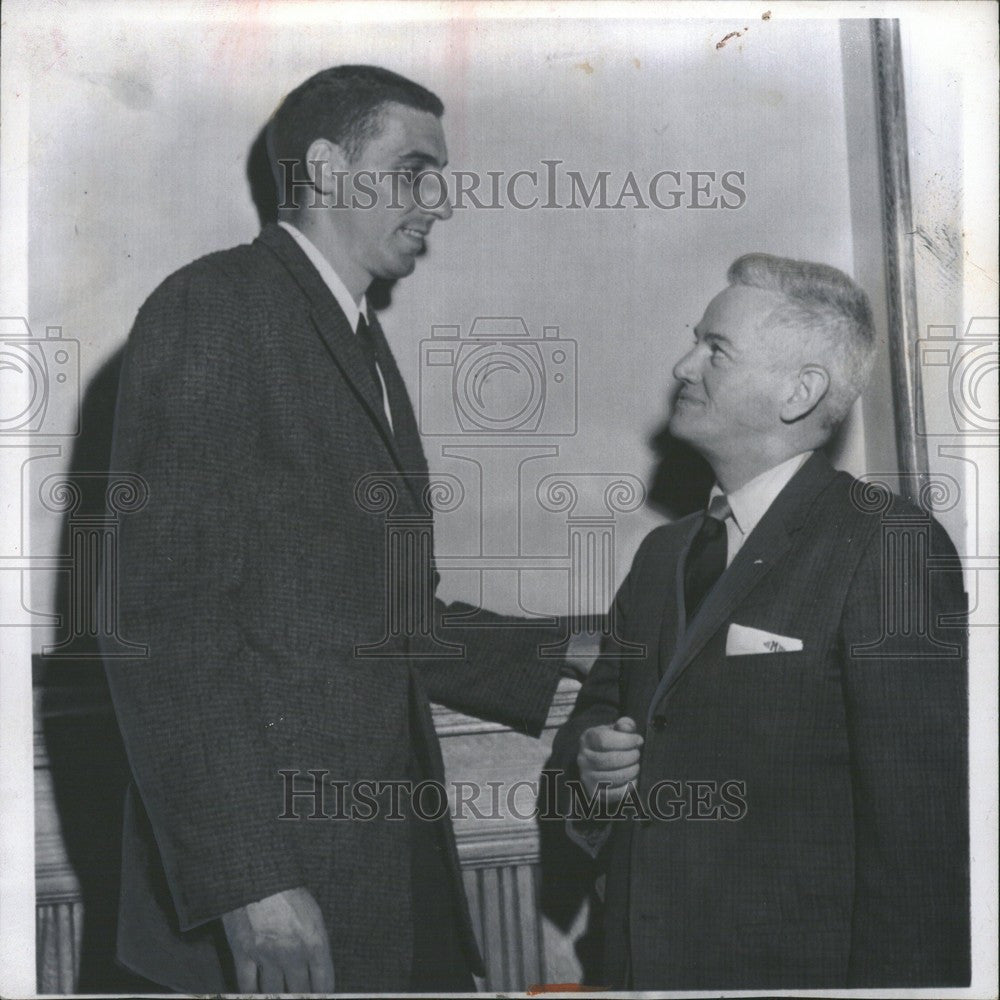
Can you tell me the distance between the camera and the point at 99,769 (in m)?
1.97

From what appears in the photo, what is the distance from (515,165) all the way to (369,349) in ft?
1.16

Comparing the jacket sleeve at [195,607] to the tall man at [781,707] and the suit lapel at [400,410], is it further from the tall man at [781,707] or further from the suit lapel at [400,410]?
the tall man at [781,707]

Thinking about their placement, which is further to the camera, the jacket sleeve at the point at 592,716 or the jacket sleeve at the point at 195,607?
the jacket sleeve at the point at 592,716

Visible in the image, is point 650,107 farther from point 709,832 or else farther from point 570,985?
point 570,985

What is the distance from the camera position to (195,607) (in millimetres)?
1788

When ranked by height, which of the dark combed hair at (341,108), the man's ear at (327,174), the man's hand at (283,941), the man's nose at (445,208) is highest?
the dark combed hair at (341,108)

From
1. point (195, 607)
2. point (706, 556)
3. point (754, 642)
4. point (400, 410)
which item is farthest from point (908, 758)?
point (195, 607)

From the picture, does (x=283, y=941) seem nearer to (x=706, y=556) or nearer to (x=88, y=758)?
(x=88, y=758)

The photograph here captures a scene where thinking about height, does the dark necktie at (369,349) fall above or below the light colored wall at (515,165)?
below

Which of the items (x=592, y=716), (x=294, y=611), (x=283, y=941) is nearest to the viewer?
(x=283, y=941)

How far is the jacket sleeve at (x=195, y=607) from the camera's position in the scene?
5.82 feet

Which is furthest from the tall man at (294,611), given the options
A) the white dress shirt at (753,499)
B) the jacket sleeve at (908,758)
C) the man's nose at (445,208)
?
the jacket sleeve at (908,758)

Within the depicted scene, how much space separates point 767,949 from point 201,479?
1.02 meters

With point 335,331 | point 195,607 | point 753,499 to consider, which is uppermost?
point 335,331
